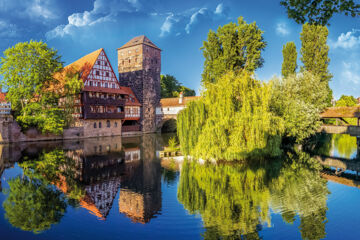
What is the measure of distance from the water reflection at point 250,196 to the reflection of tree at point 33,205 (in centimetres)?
459

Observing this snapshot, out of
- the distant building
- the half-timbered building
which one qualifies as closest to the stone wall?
the half-timbered building

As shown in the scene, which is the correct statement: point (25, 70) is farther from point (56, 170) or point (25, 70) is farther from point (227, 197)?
point (227, 197)

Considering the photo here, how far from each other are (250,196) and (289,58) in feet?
105

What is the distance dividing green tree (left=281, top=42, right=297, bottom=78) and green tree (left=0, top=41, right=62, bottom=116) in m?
30.8

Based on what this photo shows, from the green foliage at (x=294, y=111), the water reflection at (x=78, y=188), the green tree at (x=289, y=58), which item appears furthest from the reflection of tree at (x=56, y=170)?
the green tree at (x=289, y=58)

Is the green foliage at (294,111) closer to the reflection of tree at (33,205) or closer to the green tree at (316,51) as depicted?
the green tree at (316,51)

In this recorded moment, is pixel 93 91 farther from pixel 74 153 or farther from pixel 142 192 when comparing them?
pixel 142 192

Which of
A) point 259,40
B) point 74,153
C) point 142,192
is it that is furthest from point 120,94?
point 142,192

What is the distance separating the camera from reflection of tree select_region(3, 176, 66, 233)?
802cm

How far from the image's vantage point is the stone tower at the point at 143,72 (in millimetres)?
39719

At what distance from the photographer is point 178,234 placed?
282 inches

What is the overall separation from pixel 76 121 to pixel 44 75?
696 cm

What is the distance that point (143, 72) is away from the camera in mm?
39531

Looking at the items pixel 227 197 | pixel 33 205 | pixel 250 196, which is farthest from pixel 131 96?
pixel 250 196
